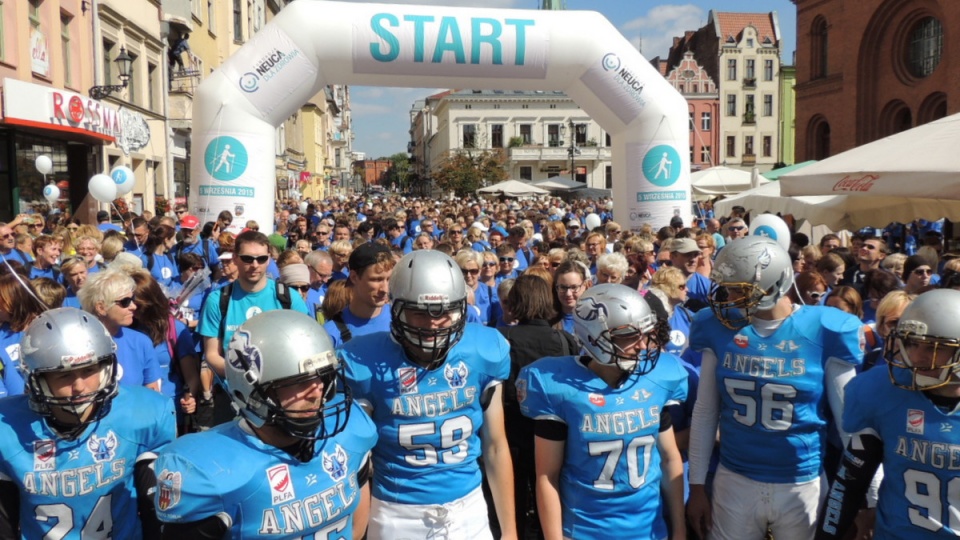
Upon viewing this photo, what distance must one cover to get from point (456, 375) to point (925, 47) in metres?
29.1

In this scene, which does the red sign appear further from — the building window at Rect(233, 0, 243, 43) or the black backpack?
the building window at Rect(233, 0, 243, 43)

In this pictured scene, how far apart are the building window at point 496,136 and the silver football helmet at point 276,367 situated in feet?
205

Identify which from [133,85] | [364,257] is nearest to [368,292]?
[364,257]

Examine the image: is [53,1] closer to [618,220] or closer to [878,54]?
[618,220]

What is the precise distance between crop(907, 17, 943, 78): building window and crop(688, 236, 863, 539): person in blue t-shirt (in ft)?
88.3

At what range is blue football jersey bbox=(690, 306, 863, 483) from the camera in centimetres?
300

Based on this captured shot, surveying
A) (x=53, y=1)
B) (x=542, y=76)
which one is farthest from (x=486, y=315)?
(x=53, y=1)

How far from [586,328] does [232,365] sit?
4.31ft

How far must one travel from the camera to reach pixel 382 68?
1159cm

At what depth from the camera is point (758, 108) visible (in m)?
53.6

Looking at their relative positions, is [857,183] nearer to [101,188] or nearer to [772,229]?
[772,229]

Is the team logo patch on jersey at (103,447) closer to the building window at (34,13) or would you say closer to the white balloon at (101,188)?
the white balloon at (101,188)

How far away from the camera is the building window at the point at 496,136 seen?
63.8m

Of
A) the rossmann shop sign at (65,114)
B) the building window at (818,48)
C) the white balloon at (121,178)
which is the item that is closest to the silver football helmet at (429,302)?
the white balloon at (121,178)
